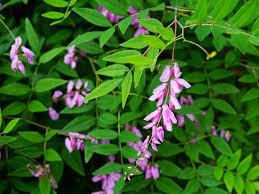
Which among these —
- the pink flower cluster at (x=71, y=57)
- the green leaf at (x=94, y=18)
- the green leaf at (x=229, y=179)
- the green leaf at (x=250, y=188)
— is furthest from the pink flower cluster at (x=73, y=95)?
the green leaf at (x=250, y=188)

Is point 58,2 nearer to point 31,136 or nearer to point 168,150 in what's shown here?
point 31,136

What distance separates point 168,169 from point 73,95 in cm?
55

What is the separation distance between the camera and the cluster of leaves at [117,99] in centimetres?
148

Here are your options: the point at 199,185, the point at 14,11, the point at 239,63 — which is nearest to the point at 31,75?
the point at 14,11

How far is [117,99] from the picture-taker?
64.3 inches

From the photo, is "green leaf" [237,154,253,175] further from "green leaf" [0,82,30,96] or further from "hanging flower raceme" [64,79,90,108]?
"green leaf" [0,82,30,96]

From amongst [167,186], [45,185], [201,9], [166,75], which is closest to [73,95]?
[45,185]

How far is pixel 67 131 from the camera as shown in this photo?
168 cm

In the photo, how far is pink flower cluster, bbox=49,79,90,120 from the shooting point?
175 cm

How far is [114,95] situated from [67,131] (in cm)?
26

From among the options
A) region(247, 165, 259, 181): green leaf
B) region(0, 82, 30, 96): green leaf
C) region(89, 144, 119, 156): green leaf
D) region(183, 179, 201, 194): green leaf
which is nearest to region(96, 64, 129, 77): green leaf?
region(89, 144, 119, 156): green leaf

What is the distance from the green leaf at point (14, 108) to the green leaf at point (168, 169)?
665 mm

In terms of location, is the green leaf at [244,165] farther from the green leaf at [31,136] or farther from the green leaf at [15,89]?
the green leaf at [15,89]

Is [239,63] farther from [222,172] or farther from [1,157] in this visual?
[1,157]
